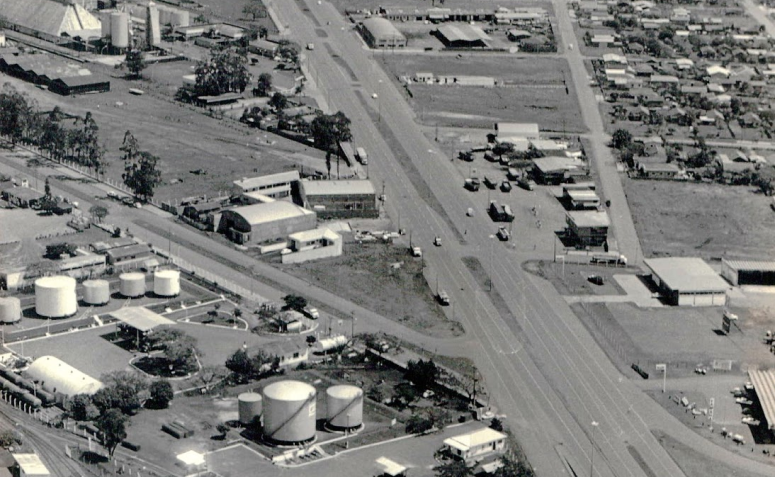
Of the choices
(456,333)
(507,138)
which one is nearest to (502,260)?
(456,333)

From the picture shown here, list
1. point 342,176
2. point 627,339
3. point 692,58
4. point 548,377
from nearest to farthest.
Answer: point 548,377 → point 627,339 → point 342,176 → point 692,58

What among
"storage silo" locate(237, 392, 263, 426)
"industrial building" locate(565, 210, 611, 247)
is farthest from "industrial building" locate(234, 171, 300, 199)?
"storage silo" locate(237, 392, 263, 426)

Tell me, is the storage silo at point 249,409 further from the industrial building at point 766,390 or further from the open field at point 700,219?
the open field at point 700,219

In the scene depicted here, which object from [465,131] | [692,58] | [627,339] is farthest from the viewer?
[692,58]

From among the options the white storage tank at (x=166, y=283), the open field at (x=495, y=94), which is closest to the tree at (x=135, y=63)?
the open field at (x=495, y=94)

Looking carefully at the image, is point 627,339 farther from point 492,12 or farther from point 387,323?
point 492,12

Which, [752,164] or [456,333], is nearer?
[456,333]

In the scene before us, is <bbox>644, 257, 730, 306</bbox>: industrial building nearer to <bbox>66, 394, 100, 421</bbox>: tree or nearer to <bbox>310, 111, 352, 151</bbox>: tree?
<bbox>310, 111, 352, 151</bbox>: tree
